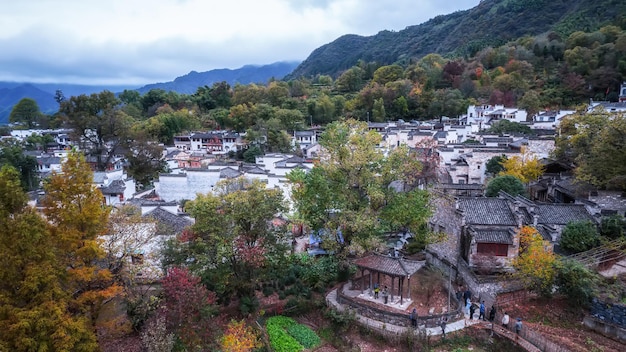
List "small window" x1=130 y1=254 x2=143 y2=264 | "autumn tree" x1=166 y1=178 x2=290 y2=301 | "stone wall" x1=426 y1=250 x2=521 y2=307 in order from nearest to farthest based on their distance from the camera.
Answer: "autumn tree" x1=166 y1=178 x2=290 y2=301 → "small window" x1=130 y1=254 x2=143 y2=264 → "stone wall" x1=426 y1=250 x2=521 y2=307

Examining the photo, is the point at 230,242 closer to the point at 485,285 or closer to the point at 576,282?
the point at 485,285

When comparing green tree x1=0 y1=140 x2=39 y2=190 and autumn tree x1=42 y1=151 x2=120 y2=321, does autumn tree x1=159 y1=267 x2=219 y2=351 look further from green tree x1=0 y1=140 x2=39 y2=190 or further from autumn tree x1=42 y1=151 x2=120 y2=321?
green tree x1=0 y1=140 x2=39 y2=190

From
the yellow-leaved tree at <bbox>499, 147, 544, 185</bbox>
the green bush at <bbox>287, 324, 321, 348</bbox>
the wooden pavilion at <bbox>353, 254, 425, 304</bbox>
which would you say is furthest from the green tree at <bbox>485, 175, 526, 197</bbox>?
the green bush at <bbox>287, 324, 321, 348</bbox>

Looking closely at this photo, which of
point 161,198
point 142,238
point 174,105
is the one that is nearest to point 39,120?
point 174,105

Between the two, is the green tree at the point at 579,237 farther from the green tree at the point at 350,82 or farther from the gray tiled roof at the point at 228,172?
the green tree at the point at 350,82

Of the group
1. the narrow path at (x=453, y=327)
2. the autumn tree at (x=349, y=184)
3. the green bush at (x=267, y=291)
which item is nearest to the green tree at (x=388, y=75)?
the autumn tree at (x=349, y=184)

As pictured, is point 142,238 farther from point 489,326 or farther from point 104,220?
point 489,326
